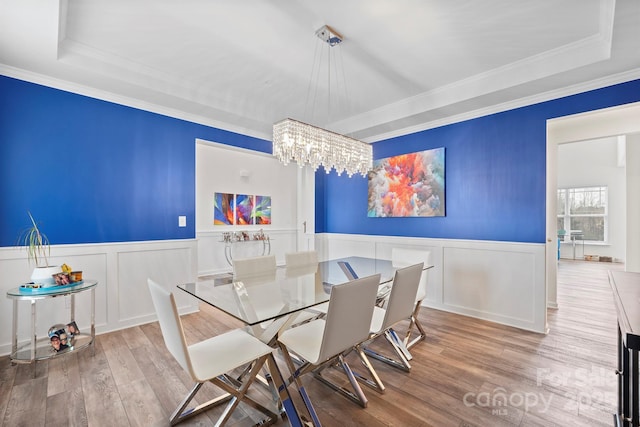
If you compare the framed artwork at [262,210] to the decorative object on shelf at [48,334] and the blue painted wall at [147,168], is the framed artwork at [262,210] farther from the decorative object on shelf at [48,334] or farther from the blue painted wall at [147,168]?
the decorative object on shelf at [48,334]

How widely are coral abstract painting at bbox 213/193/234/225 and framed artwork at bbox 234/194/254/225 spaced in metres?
0.13

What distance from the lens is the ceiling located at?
2.07 meters

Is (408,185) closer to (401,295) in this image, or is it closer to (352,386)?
(401,295)

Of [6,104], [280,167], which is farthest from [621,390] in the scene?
[280,167]

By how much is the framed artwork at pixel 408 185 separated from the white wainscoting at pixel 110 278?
112 inches

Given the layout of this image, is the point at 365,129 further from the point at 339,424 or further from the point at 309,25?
the point at 339,424

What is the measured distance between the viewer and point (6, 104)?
2574 millimetres

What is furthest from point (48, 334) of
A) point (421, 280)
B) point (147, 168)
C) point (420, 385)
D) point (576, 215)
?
point (576, 215)

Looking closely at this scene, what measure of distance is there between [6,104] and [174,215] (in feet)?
5.77

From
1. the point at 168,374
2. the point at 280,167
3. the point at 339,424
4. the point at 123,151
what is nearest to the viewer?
the point at 339,424

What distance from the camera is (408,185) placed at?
4188 millimetres

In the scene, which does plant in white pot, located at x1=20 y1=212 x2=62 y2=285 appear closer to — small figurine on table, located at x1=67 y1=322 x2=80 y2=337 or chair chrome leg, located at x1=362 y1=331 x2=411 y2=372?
small figurine on table, located at x1=67 y1=322 x2=80 y2=337

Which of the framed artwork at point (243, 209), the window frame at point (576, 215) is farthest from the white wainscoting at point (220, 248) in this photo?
the window frame at point (576, 215)

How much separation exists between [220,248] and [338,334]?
467 cm
